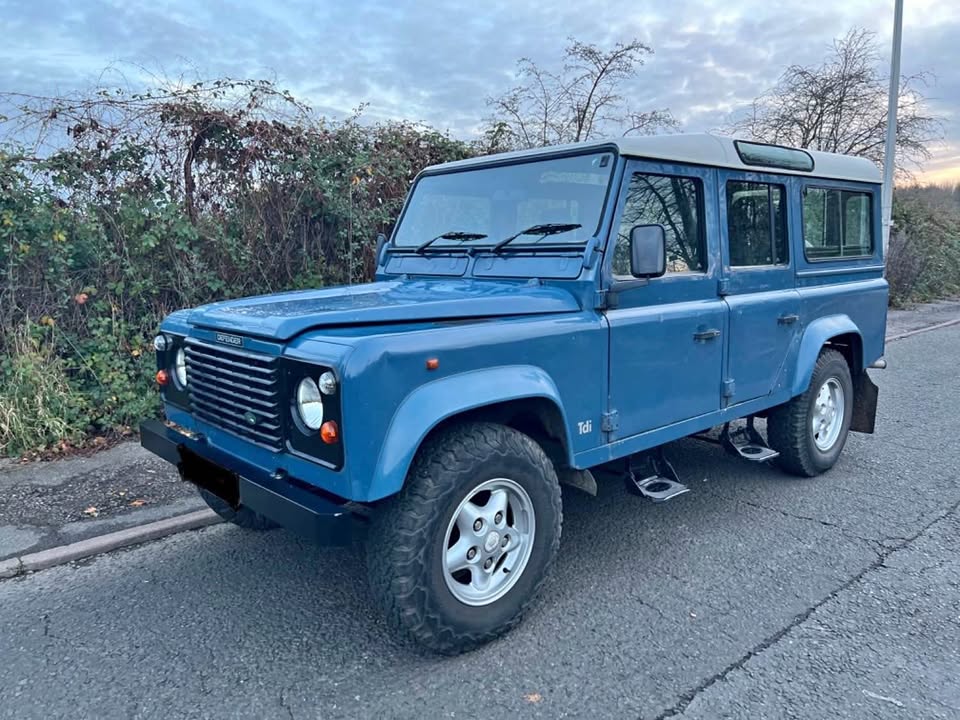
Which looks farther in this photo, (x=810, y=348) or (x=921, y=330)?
(x=921, y=330)

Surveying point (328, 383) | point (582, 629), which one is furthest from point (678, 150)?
point (582, 629)

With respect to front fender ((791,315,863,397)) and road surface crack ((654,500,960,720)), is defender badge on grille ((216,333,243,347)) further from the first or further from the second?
front fender ((791,315,863,397))

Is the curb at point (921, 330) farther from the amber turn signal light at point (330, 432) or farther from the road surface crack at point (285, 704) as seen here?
the road surface crack at point (285, 704)

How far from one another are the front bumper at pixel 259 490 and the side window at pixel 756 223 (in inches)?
103

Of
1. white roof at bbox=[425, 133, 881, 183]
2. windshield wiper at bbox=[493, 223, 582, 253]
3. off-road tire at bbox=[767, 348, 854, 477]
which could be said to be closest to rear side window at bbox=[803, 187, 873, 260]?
white roof at bbox=[425, 133, 881, 183]

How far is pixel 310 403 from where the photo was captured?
2553 millimetres

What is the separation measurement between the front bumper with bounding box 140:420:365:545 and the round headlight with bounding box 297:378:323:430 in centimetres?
29

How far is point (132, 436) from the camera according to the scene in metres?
5.45

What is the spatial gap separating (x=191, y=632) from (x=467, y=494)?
1.39 m

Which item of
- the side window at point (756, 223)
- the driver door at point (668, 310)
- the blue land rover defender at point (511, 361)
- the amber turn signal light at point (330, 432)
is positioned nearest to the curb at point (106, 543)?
the blue land rover defender at point (511, 361)

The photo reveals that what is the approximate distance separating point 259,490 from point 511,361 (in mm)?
1092

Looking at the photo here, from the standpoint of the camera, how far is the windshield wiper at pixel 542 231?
339cm

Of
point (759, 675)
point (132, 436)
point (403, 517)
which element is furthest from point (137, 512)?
point (759, 675)

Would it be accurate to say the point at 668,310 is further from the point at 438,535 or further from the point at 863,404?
the point at 863,404
